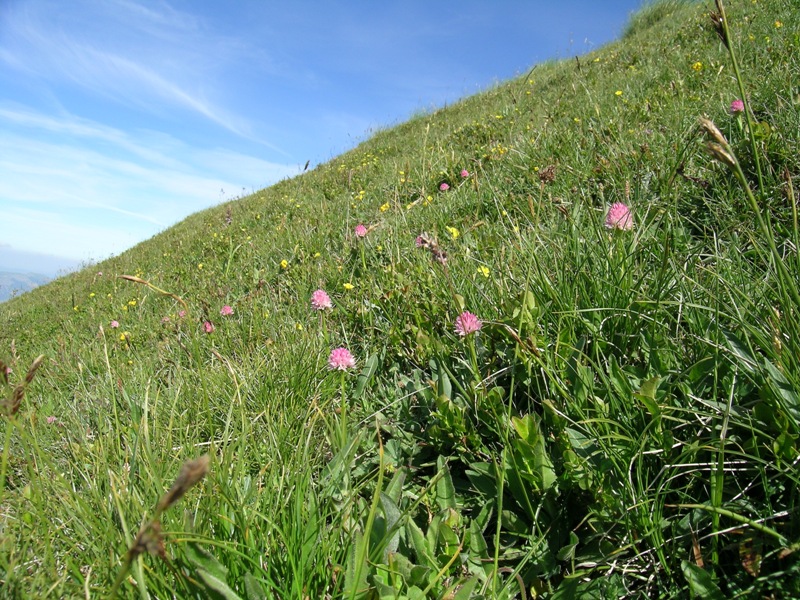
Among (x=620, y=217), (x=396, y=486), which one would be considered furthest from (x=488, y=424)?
(x=620, y=217)

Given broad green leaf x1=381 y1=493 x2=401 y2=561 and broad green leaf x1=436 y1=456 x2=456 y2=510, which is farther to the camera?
broad green leaf x1=436 y1=456 x2=456 y2=510

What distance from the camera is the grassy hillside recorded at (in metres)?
1.09

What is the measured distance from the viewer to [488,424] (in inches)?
61.9

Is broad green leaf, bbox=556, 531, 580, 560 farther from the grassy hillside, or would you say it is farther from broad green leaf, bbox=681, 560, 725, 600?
broad green leaf, bbox=681, 560, 725, 600

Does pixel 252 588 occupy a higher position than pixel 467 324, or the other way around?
pixel 467 324

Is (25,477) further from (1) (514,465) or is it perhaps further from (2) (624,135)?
(2) (624,135)

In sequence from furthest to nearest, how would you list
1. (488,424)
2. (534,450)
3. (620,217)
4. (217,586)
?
(620,217) < (488,424) < (534,450) < (217,586)

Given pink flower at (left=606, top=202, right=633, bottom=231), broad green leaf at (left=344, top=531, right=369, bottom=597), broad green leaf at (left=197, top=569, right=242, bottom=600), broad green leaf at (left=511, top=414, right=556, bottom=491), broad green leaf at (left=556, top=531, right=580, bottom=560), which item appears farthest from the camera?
pink flower at (left=606, top=202, right=633, bottom=231)

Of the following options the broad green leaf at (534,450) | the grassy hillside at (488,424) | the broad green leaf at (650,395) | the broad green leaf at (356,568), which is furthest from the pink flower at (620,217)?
the broad green leaf at (356,568)

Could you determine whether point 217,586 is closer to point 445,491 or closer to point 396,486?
point 396,486

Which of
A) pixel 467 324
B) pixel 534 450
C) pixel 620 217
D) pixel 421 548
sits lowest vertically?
pixel 421 548

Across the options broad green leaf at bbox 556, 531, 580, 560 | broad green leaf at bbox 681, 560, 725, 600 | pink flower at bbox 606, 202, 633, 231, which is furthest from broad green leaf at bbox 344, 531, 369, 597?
pink flower at bbox 606, 202, 633, 231

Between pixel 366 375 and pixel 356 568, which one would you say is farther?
pixel 366 375

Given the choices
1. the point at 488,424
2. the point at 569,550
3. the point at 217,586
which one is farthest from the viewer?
the point at 488,424
